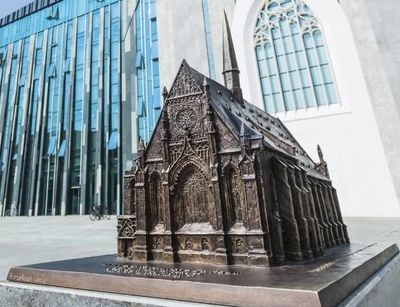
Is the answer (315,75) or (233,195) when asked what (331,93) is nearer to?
(315,75)

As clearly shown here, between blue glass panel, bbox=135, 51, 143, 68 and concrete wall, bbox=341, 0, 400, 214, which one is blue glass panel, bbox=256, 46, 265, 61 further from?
blue glass panel, bbox=135, 51, 143, 68

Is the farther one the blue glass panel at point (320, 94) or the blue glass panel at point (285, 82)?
the blue glass panel at point (285, 82)

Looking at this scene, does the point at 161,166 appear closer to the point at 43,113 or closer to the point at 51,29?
the point at 43,113

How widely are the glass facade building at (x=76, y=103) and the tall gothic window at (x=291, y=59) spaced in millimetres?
11993

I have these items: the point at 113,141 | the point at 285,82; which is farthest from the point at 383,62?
the point at 113,141

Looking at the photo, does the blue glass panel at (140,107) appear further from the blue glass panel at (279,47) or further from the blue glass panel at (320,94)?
the blue glass panel at (320,94)

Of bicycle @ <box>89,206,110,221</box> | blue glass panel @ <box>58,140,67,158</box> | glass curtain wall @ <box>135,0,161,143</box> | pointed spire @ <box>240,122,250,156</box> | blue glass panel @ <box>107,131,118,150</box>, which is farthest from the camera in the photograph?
blue glass panel @ <box>58,140,67,158</box>

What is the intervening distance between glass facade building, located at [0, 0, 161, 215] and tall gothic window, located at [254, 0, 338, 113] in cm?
1199

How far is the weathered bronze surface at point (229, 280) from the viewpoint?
6.30 ft

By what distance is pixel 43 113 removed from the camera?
32.9 m

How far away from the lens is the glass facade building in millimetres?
28391

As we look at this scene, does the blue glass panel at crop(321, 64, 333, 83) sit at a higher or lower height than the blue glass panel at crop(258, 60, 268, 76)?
lower

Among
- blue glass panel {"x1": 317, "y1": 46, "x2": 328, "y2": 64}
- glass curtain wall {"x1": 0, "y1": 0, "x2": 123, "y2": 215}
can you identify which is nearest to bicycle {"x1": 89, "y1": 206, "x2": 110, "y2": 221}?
glass curtain wall {"x1": 0, "y1": 0, "x2": 123, "y2": 215}

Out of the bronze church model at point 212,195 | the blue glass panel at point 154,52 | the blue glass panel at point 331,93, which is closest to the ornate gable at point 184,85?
the bronze church model at point 212,195
